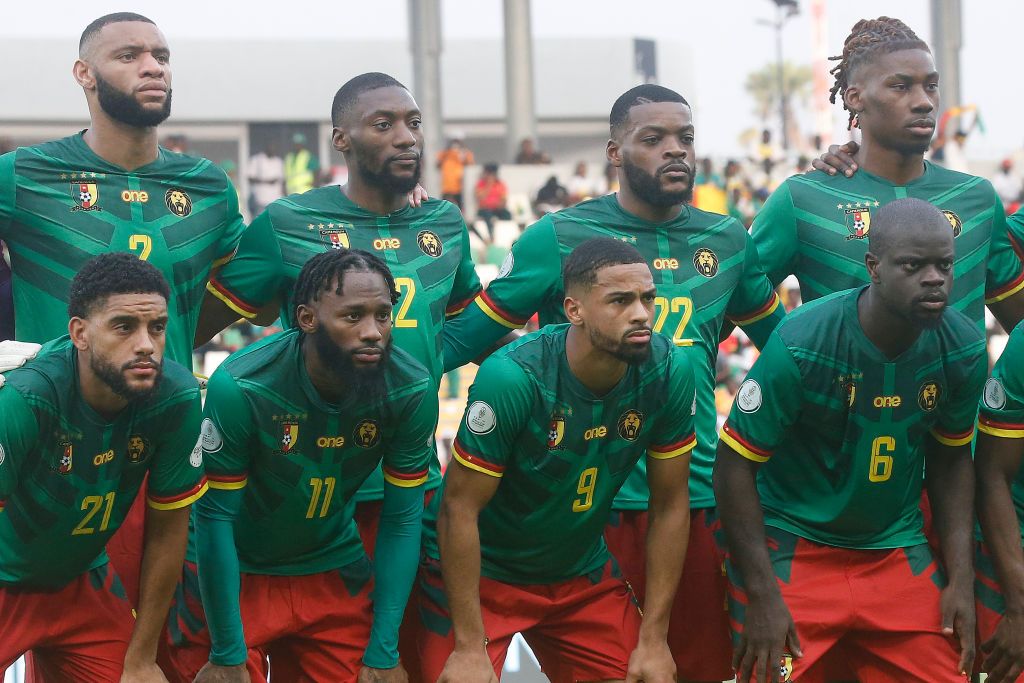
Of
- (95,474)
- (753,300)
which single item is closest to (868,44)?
(753,300)

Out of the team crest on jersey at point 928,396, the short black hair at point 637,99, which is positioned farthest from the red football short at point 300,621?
the team crest on jersey at point 928,396

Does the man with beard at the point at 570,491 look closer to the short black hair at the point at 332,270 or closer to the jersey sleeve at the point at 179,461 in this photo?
the short black hair at the point at 332,270

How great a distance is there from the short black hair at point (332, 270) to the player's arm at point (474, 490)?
0.48 m

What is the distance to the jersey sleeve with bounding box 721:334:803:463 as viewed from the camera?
5.17 meters

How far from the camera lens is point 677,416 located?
5.21m

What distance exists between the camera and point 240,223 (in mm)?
5840

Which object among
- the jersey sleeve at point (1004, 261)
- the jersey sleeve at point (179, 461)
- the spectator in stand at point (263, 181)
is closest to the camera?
the jersey sleeve at point (179, 461)

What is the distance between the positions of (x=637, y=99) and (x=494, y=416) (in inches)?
60.7

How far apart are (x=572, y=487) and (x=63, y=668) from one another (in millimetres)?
1956

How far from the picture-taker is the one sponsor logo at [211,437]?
5.04 m

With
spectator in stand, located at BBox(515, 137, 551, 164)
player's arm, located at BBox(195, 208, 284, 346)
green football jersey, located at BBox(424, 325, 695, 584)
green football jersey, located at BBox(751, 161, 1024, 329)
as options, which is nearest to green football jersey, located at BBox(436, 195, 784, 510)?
green football jersey, located at BBox(751, 161, 1024, 329)

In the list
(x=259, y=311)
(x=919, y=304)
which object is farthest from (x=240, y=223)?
(x=919, y=304)

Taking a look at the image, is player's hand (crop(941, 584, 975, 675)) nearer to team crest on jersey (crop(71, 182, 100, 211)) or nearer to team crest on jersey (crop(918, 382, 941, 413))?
team crest on jersey (crop(918, 382, 941, 413))

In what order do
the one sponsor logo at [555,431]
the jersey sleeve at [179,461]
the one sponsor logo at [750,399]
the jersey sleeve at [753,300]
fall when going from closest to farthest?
the jersey sleeve at [179,461]
the one sponsor logo at [555,431]
the one sponsor logo at [750,399]
the jersey sleeve at [753,300]
